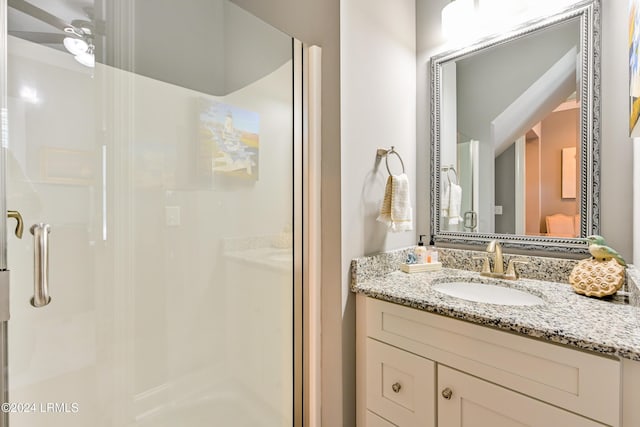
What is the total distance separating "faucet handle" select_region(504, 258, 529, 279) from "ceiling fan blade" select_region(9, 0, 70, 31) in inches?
71.1

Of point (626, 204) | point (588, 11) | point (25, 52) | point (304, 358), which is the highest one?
point (588, 11)

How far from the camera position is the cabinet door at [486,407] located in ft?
2.71

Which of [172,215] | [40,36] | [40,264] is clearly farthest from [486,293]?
[40,36]

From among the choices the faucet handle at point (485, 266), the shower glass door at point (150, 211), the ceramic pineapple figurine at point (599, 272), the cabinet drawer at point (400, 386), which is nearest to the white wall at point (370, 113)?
the cabinet drawer at point (400, 386)

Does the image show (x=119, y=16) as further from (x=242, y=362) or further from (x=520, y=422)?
(x=520, y=422)

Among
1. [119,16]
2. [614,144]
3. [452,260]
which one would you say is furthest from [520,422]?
[119,16]

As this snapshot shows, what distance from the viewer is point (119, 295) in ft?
3.24

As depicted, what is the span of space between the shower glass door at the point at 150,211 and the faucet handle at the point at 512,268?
944mm

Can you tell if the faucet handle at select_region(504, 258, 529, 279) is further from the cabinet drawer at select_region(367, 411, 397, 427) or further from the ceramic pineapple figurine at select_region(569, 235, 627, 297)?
the cabinet drawer at select_region(367, 411, 397, 427)

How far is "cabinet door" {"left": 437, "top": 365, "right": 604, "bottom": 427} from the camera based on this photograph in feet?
2.71

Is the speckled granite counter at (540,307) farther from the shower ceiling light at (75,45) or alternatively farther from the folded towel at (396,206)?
the shower ceiling light at (75,45)

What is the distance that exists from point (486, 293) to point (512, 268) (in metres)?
0.16

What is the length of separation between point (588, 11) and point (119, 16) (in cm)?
172

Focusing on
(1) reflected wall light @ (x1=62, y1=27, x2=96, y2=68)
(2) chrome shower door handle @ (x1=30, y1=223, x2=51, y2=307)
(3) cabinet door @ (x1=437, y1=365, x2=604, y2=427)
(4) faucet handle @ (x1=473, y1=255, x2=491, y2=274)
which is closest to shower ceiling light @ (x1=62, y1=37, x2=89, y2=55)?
(1) reflected wall light @ (x1=62, y1=27, x2=96, y2=68)
